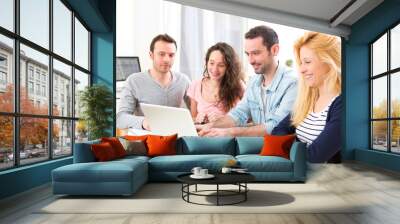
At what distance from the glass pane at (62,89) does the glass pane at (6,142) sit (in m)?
1.49

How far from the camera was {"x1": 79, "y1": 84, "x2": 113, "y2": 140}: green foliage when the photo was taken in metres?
7.69

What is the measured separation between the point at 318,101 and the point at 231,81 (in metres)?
2.01

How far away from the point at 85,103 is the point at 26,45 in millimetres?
2353

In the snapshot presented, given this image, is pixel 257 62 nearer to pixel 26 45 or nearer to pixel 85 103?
pixel 85 103

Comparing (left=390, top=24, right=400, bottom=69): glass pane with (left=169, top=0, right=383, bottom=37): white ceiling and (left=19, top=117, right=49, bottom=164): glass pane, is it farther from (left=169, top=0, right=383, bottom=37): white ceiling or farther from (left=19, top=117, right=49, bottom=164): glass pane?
(left=19, top=117, right=49, bottom=164): glass pane

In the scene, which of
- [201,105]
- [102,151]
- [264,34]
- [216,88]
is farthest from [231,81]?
[102,151]

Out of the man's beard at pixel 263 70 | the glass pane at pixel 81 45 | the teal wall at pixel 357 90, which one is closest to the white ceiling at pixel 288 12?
Result: the teal wall at pixel 357 90

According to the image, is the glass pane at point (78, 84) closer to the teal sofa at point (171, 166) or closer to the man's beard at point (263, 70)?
the teal sofa at point (171, 166)

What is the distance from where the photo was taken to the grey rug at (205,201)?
419cm

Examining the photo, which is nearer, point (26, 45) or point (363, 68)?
point (26, 45)

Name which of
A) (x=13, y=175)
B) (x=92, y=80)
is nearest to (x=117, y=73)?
(x=92, y=80)

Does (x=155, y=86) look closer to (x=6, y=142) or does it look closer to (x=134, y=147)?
(x=134, y=147)

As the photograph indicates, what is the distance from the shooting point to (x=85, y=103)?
25.1 feet

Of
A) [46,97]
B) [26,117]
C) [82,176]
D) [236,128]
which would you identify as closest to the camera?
[82,176]
